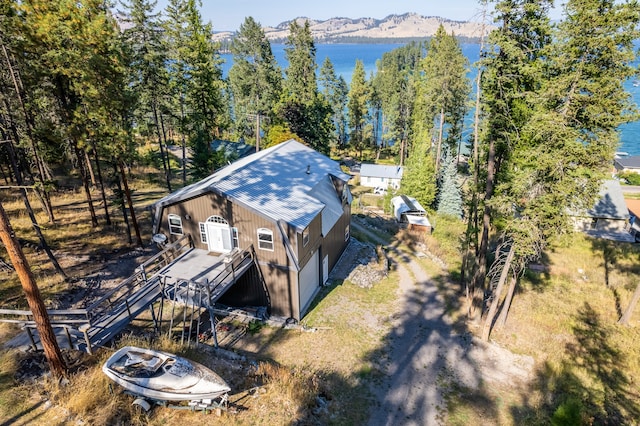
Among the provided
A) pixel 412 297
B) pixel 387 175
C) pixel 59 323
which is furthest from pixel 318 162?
pixel 387 175

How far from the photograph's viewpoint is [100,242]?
79.2 feet

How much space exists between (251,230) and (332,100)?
5672cm

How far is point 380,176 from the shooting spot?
52.8 meters

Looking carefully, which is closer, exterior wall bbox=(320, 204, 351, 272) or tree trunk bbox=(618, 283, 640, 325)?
tree trunk bbox=(618, 283, 640, 325)

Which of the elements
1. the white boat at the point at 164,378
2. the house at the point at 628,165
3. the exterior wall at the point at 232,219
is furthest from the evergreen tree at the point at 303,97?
the house at the point at 628,165

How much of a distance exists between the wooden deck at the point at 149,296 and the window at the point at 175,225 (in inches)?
30.3

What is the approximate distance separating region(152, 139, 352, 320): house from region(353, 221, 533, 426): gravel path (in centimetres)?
588

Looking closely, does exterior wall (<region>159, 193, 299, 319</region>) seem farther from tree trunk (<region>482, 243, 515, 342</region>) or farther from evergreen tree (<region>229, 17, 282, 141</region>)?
evergreen tree (<region>229, 17, 282, 141</region>)

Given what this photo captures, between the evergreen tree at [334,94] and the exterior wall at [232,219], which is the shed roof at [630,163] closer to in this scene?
the evergreen tree at [334,94]

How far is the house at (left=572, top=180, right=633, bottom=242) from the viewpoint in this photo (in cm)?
3738

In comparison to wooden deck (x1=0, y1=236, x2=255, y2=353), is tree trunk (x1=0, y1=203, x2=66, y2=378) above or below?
above

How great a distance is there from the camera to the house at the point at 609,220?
123 feet

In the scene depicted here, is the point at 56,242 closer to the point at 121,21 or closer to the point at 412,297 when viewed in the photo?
the point at 121,21

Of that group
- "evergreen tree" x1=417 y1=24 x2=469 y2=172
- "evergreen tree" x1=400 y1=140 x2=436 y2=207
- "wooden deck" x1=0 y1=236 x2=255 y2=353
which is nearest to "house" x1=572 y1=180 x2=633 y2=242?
"evergreen tree" x1=400 y1=140 x2=436 y2=207
